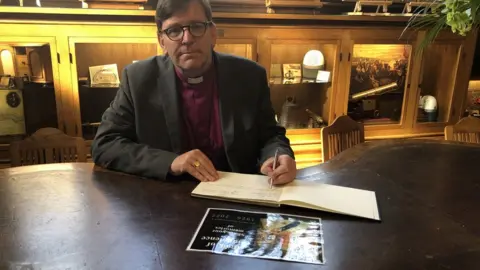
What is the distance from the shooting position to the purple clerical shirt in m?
1.49

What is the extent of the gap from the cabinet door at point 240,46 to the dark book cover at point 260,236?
166 cm

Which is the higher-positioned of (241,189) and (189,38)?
(189,38)

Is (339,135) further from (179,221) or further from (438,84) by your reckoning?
(438,84)

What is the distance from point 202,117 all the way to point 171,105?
135mm

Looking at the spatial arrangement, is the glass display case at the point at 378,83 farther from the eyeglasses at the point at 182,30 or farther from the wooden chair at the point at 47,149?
the wooden chair at the point at 47,149

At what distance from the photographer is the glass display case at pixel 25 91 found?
7.41 feet

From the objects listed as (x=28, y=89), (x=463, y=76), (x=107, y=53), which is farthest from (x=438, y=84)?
(x=28, y=89)

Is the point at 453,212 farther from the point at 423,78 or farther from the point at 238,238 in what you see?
the point at 423,78

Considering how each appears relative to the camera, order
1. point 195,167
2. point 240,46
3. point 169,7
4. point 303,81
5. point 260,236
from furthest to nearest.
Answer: point 303,81, point 240,46, point 169,7, point 195,167, point 260,236

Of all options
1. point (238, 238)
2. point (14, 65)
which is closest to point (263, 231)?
point (238, 238)

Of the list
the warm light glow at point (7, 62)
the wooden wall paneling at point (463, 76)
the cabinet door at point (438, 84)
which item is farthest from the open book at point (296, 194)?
the wooden wall paneling at point (463, 76)

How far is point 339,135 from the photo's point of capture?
2.04 metres

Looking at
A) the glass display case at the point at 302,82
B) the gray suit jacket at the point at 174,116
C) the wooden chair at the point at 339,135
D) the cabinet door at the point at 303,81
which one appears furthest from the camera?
the glass display case at the point at 302,82

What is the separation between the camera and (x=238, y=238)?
87 cm
